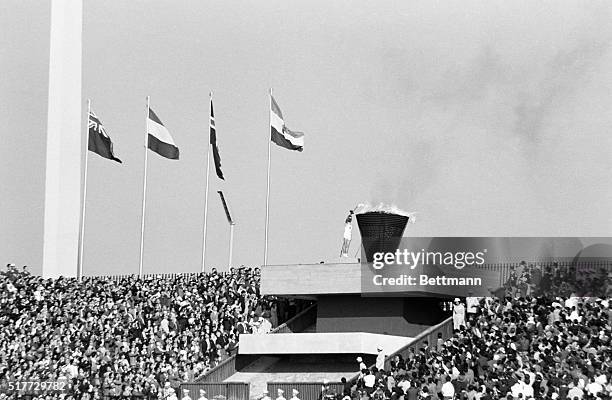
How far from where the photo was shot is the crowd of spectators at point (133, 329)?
2296 inches

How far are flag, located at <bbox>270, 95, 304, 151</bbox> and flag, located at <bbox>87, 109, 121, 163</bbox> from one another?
915 cm

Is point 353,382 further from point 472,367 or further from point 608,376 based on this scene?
point 608,376

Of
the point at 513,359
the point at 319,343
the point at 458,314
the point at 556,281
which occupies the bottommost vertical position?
the point at 513,359

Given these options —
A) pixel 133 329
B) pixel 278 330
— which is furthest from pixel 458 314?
pixel 133 329

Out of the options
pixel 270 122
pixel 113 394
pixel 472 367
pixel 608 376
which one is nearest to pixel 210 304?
pixel 113 394

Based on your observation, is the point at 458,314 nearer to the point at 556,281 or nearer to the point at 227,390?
the point at 556,281

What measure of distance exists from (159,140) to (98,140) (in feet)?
10.5

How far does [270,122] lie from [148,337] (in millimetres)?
13284

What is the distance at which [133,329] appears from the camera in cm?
6200

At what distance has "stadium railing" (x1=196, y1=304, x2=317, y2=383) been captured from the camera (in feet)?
188

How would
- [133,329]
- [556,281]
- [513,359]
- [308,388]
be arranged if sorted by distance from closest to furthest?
[513,359] < [308,388] < [556,281] < [133,329]

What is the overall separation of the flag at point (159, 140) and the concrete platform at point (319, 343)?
17452mm

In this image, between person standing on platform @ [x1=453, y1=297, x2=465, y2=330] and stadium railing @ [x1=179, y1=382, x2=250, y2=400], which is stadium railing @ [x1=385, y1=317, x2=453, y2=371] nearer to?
person standing on platform @ [x1=453, y1=297, x2=465, y2=330]

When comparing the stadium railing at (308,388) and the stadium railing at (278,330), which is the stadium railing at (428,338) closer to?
the stadium railing at (308,388)
